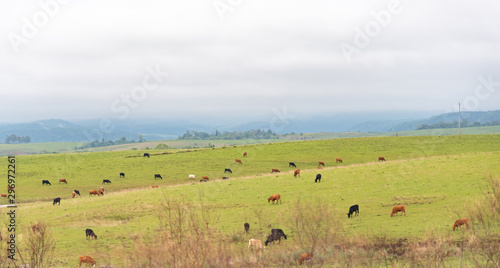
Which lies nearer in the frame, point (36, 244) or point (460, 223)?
point (36, 244)

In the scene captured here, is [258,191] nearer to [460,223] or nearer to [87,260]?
[460,223]

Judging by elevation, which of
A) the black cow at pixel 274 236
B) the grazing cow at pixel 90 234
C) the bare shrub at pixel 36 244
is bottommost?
the grazing cow at pixel 90 234

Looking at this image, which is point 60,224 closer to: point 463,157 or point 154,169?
point 154,169

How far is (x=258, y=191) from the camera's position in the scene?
43.3 m

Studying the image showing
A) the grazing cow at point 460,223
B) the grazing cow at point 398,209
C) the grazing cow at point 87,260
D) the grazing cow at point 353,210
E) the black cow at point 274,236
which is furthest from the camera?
the grazing cow at point 353,210

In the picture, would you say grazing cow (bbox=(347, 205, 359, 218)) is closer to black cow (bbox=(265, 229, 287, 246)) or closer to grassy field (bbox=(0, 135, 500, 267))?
grassy field (bbox=(0, 135, 500, 267))

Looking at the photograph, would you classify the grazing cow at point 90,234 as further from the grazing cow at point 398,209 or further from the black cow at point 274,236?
the grazing cow at point 398,209

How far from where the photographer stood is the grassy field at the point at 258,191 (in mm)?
28328

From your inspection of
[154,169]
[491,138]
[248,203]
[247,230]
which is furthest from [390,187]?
[491,138]

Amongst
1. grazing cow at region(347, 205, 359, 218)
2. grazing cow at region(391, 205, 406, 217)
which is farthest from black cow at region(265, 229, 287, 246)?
grazing cow at region(391, 205, 406, 217)

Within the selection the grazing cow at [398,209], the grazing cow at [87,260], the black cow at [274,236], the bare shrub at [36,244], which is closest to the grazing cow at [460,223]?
the grazing cow at [398,209]

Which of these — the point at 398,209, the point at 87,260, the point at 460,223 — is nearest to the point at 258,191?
the point at 398,209

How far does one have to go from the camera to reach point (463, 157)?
49781 millimetres

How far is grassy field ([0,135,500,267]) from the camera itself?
2833 cm
